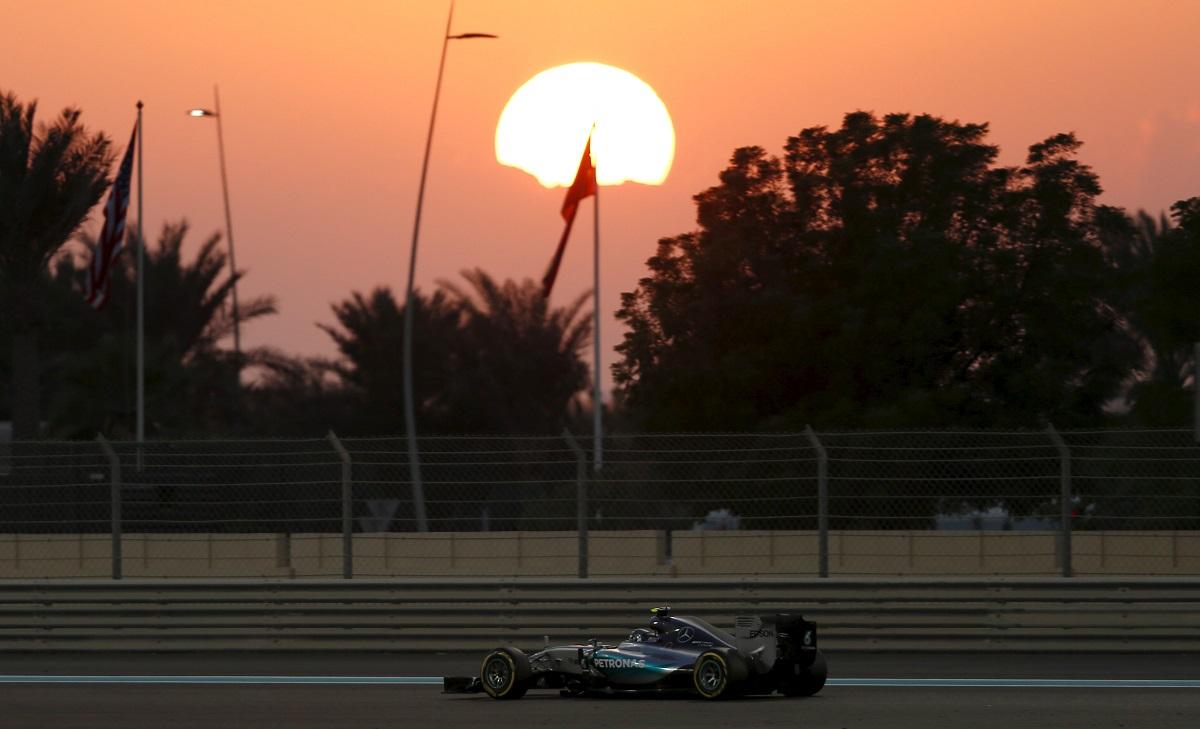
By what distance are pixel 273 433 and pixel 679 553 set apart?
3676 centimetres

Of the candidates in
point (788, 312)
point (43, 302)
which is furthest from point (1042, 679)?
point (43, 302)

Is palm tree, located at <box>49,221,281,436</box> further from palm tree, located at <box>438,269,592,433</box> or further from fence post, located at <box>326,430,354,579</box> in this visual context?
fence post, located at <box>326,430,354,579</box>

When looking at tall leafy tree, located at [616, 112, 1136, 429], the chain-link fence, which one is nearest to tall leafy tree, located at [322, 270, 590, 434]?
tall leafy tree, located at [616, 112, 1136, 429]

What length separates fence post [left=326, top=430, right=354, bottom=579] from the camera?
52.1 feet

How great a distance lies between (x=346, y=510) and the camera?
627 inches

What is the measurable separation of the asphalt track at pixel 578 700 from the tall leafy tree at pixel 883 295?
20237 millimetres

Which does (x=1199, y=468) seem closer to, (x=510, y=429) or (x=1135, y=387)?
(x=1135, y=387)

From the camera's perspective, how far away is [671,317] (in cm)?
3859

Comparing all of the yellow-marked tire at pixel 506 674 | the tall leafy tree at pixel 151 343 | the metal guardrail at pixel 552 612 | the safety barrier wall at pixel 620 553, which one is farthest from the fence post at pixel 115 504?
the tall leafy tree at pixel 151 343

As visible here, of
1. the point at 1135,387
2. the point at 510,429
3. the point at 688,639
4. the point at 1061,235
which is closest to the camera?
the point at 688,639

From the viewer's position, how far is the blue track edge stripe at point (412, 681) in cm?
1304

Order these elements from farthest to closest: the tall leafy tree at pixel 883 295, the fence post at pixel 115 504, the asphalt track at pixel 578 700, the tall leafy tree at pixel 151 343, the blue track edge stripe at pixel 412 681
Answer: the tall leafy tree at pixel 151 343 → the tall leafy tree at pixel 883 295 → the fence post at pixel 115 504 → the blue track edge stripe at pixel 412 681 → the asphalt track at pixel 578 700

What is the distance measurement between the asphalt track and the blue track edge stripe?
0.05ft

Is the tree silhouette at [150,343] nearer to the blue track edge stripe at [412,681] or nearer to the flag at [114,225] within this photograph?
the flag at [114,225]
